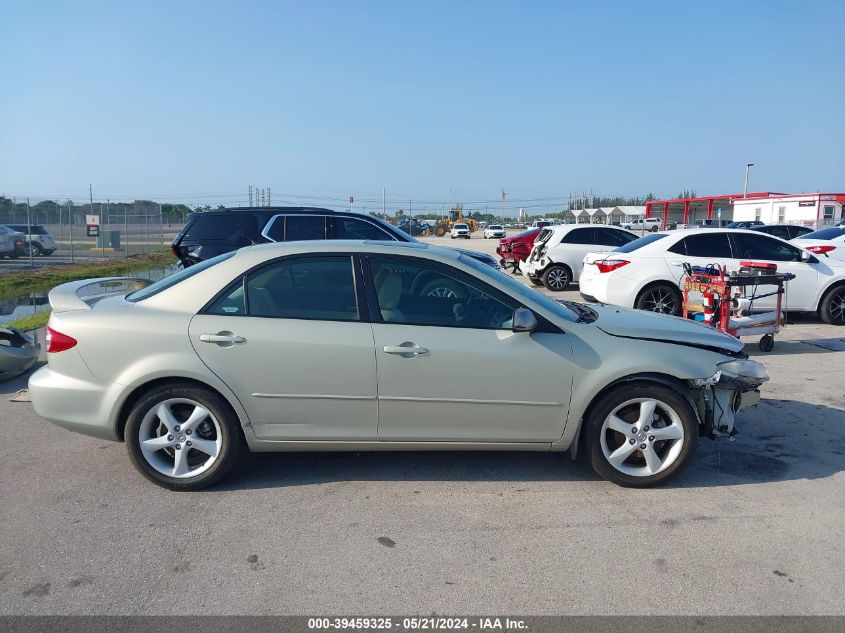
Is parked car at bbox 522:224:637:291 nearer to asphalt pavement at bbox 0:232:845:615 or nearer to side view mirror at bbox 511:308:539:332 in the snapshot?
asphalt pavement at bbox 0:232:845:615

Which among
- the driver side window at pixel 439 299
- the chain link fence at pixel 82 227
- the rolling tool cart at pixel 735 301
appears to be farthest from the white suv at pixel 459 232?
the driver side window at pixel 439 299

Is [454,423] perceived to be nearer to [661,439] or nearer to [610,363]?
[610,363]

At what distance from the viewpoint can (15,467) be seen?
466 centimetres

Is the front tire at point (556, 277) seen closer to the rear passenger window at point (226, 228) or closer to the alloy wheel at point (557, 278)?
the alloy wheel at point (557, 278)

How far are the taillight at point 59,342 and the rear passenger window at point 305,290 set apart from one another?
113 cm

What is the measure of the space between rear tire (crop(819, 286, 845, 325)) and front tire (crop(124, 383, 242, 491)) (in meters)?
9.64

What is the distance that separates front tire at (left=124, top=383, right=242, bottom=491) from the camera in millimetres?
4176

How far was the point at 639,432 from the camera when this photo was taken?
4285mm

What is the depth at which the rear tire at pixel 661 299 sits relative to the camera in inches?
394

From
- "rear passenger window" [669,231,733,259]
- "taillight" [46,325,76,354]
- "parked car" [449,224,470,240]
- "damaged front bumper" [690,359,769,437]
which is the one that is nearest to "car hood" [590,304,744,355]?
"damaged front bumper" [690,359,769,437]

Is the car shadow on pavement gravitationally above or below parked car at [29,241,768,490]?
below

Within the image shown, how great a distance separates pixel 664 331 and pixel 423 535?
6.94 feet

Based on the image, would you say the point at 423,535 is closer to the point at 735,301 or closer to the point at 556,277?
the point at 735,301

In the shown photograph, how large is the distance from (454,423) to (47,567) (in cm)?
234
